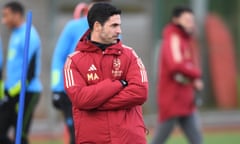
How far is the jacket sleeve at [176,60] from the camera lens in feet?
32.3

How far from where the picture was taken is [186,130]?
397 inches

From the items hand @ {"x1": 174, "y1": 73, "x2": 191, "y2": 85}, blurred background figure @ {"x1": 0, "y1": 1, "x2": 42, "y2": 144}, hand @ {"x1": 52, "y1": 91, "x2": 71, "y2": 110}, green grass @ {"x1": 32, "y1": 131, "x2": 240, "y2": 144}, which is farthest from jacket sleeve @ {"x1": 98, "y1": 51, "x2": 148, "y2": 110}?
green grass @ {"x1": 32, "y1": 131, "x2": 240, "y2": 144}

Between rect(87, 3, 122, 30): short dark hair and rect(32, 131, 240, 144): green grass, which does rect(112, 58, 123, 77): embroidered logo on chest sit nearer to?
rect(87, 3, 122, 30): short dark hair

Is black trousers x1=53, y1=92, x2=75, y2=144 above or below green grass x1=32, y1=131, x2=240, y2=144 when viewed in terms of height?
above

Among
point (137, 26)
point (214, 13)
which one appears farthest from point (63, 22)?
point (214, 13)

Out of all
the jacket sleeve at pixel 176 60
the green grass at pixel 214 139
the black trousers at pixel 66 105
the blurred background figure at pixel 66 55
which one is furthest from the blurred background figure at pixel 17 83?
the green grass at pixel 214 139

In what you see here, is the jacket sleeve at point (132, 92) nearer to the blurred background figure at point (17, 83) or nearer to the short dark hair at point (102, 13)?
the short dark hair at point (102, 13)

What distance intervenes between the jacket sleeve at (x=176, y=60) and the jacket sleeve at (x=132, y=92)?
3.37 metres

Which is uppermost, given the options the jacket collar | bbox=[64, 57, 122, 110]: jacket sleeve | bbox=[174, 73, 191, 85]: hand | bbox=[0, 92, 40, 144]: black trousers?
the jacket collar

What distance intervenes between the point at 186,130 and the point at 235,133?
3.64m

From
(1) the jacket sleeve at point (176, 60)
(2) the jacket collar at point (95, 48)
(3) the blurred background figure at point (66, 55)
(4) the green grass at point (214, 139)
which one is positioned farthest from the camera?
(4) the green grass at point (214, 139)

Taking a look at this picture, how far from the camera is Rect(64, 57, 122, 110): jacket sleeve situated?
623 cm

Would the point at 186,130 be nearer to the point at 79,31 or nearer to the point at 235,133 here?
the point at 79,31

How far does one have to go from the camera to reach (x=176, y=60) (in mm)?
9875
